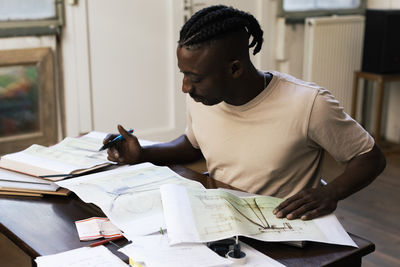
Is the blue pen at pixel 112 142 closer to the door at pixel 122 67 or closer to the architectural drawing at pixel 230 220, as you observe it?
the architectural drawing at pixel 230 220

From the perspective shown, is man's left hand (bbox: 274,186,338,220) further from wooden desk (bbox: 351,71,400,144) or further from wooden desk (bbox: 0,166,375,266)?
wooden desk (bbox: 351,71,400,144)

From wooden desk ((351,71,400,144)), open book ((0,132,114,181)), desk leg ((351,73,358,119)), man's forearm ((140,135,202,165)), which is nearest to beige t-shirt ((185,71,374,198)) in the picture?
man's forearm ((140,135,202,165))

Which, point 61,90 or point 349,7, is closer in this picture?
point 61,90

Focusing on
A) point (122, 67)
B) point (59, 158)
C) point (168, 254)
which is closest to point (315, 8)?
point (122, 67)

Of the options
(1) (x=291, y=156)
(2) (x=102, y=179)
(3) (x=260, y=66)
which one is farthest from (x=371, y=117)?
(2) (x=102, y=179)

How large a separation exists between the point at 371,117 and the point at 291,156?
356 centimetres

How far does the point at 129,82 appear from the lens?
383cm

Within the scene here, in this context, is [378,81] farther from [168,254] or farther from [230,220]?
[168,254]

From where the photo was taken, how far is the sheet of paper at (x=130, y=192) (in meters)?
1.28

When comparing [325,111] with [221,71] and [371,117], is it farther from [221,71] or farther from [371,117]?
[371,117]

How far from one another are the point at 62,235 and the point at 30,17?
8.10 feet

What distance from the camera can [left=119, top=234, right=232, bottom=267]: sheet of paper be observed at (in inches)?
42.6

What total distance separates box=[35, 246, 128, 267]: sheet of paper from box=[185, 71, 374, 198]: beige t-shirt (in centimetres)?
66

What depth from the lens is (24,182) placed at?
160 cm
